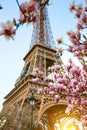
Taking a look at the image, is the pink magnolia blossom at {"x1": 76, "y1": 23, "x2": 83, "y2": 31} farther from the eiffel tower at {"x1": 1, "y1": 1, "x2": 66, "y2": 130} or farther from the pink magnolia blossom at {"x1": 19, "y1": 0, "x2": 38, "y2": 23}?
the eiffel tower at {"x1": 1, "y1": 1, "x2": 66, "y2": 130}

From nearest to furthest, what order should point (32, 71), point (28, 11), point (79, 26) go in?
point (28, 11)
point (79, 26)
point (32, 71)

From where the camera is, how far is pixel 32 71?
32.2 metres

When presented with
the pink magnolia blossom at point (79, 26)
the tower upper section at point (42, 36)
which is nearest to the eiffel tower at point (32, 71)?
the tower upper section at point (42, 36)

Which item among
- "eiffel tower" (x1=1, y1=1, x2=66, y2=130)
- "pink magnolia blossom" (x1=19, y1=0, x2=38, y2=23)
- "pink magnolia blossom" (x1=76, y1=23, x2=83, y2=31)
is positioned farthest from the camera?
"eiffel tower" (x1=1, y1=1, x2=66, y2=130)

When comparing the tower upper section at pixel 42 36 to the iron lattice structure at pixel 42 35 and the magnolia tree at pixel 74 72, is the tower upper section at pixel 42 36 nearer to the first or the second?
the iron lattice structure at pixel 42 35

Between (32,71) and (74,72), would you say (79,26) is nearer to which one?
(74,72)

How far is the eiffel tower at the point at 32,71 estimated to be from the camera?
91.9 feet

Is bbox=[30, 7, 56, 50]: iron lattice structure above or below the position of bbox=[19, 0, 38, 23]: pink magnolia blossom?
above

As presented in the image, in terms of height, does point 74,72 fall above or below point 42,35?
below

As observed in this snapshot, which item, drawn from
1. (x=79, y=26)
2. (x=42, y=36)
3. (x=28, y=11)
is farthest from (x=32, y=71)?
(x=28, y=11)

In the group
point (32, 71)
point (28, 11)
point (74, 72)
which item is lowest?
point (28, 11)

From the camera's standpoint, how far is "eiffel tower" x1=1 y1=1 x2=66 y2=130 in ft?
91.9

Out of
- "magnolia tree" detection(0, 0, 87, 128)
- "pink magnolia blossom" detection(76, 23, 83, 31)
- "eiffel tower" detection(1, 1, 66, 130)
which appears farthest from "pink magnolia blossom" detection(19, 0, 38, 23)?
"eiffel tower" detection(1, 1, 66, 130)

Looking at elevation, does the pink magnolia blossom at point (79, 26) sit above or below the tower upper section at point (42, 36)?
below
